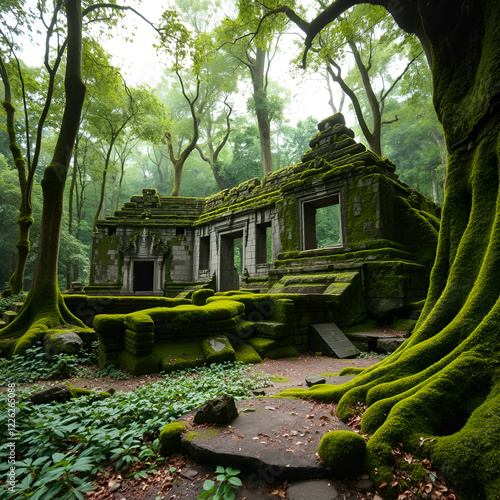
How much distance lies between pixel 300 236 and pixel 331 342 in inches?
199

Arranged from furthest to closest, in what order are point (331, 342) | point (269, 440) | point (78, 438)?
point (331, 342) → point (78, 438) → point (269, 440)

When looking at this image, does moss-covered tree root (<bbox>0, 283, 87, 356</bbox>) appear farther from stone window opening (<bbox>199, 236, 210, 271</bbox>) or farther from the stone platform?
stone window opening (<bbox>199, 236, 210, 271</bbox>)

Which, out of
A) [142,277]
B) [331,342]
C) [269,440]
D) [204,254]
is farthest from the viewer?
[142,277]

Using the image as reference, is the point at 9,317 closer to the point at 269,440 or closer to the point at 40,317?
the point at 40,317

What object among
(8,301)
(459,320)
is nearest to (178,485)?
(459,320)

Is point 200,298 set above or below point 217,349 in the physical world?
above

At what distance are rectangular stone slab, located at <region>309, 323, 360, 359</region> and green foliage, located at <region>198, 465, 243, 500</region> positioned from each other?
4.51 meters

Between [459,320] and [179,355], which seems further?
[179,355]

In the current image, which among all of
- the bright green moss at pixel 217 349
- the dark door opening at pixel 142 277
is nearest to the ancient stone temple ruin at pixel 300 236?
the dark door opening at pixel 142 277

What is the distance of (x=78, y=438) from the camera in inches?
89.5

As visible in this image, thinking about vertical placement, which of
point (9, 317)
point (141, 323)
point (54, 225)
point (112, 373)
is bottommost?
point (112, 373)

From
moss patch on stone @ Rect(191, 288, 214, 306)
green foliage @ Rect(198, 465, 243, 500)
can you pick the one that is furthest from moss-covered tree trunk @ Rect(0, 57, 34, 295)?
green foliage @ Rect(198, 465, 243, 500)

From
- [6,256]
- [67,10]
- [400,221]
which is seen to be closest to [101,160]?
[6,256]

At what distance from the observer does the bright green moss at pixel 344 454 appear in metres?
1.77
